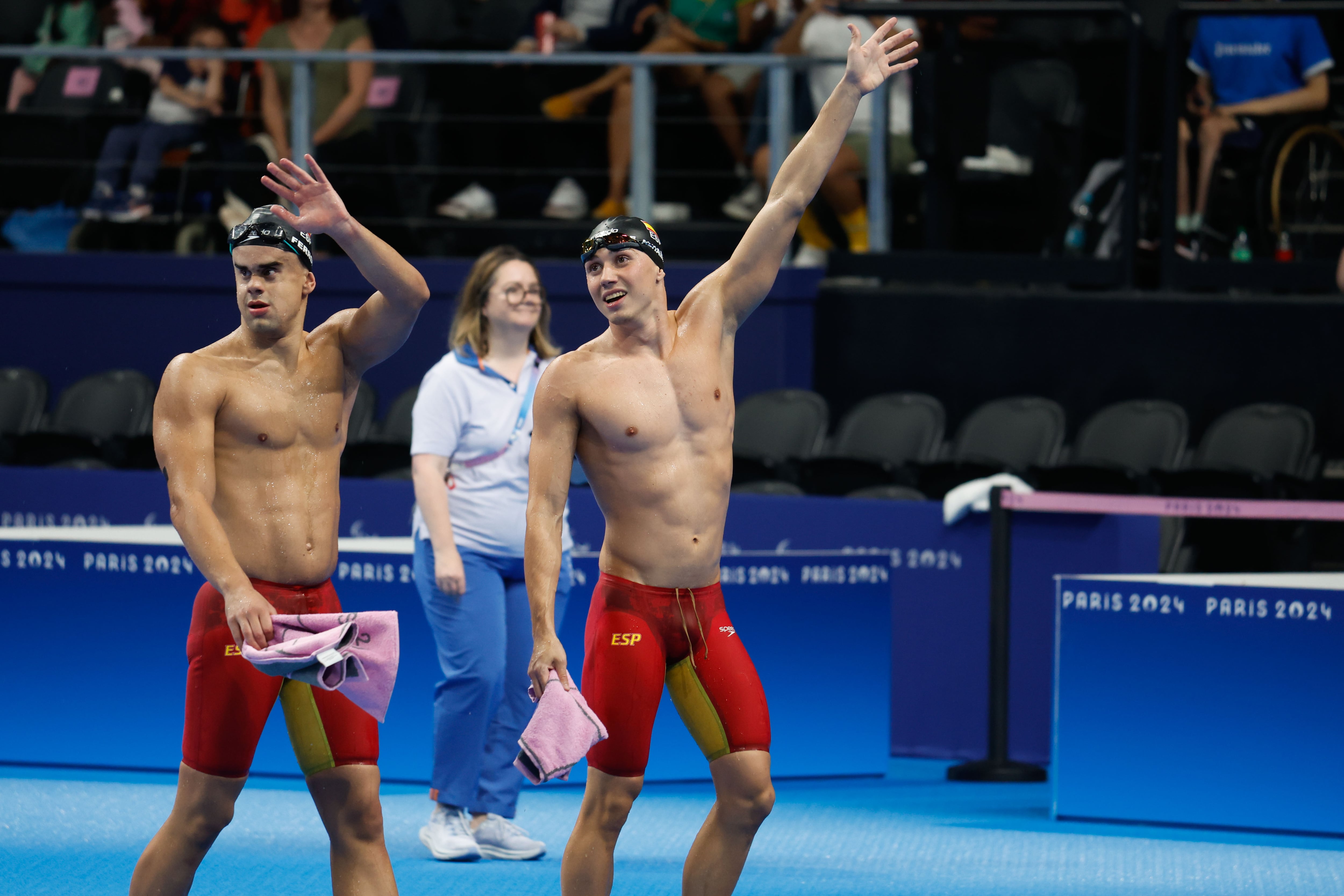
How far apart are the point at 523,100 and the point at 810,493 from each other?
11.0 ft

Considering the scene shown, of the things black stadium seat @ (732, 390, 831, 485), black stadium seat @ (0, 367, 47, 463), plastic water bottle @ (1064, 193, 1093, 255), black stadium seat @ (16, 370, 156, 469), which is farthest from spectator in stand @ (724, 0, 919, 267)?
black stadium seat @ (0, 367, 47, 463)

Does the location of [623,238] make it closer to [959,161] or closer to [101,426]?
[959,161]

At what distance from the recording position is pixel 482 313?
19.4 feet

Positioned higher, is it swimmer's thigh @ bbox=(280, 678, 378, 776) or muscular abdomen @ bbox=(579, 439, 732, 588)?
muscular abdomen @ bbox=(579, 439, 732, 588)

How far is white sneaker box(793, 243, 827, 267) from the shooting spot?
1067 centimetres

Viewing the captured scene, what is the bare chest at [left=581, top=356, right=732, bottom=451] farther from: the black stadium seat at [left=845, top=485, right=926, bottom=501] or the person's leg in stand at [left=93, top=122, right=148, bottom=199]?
the person's leg in stand at [left=93, top=122, right=148, bottom=199]

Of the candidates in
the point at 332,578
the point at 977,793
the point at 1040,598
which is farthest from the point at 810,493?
the point at 332,578

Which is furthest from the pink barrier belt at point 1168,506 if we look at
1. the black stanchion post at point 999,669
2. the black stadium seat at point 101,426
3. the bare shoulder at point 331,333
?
the black stadium seat at point 101,426

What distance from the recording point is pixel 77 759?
7172mm

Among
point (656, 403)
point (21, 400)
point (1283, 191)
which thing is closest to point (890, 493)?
point (1283, 191)

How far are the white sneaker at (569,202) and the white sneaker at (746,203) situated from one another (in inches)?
33.6

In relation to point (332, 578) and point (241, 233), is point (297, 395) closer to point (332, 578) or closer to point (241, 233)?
point (241, 233)

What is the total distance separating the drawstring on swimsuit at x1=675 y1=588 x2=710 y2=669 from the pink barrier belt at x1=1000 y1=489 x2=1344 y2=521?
276cm

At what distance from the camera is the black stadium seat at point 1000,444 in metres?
8.75
